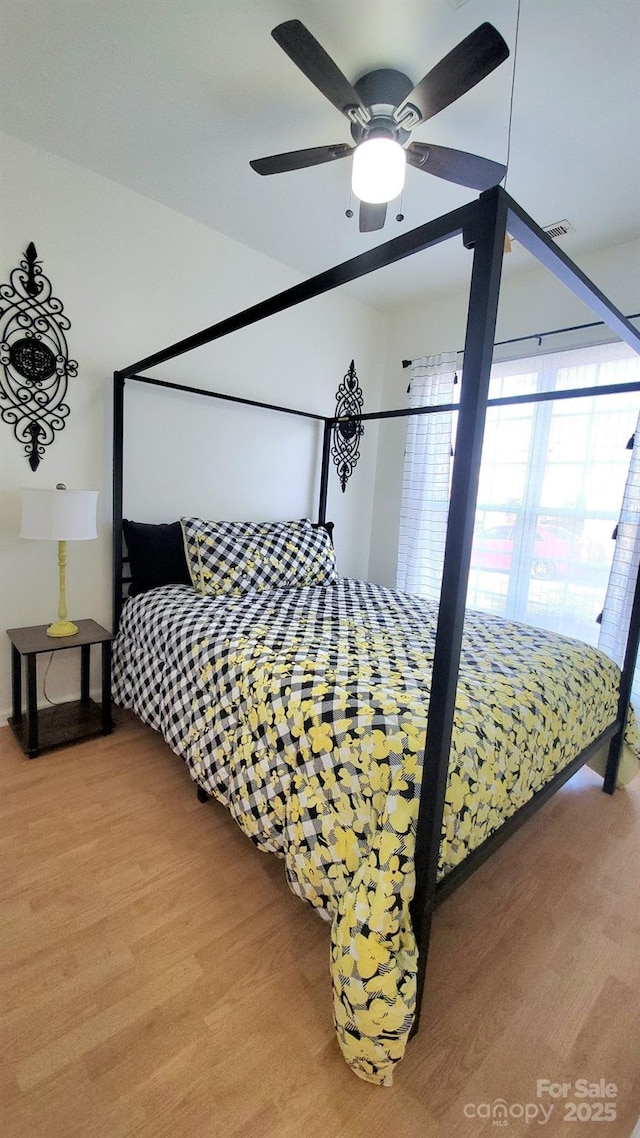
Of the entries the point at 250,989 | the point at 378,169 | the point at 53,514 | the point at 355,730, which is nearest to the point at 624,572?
the point at 355,730

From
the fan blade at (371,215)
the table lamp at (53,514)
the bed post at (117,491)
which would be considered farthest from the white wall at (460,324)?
the table lamp at (53,514)

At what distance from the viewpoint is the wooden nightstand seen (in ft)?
6.49

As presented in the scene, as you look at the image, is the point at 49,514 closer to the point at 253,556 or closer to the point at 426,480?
the point at 253,556

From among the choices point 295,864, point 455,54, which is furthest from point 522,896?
Result: point 455,54

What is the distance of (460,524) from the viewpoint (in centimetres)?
86

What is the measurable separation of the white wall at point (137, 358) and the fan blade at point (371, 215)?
1.14m

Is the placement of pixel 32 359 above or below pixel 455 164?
below

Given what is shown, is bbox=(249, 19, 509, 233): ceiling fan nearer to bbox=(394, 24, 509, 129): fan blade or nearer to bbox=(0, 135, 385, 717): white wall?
bbox=(394, 24, 509, 129): fan blade

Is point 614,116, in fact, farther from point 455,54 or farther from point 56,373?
point 56,373

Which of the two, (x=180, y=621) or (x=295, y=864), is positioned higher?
(x=180, y=621)

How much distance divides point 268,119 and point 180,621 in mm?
1925

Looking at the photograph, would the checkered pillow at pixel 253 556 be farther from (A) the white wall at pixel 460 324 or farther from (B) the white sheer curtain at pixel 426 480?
(A) the white wall at pixel 460 324

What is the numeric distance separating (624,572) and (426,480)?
1374 millimetres

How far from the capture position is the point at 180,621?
196 centimetres
